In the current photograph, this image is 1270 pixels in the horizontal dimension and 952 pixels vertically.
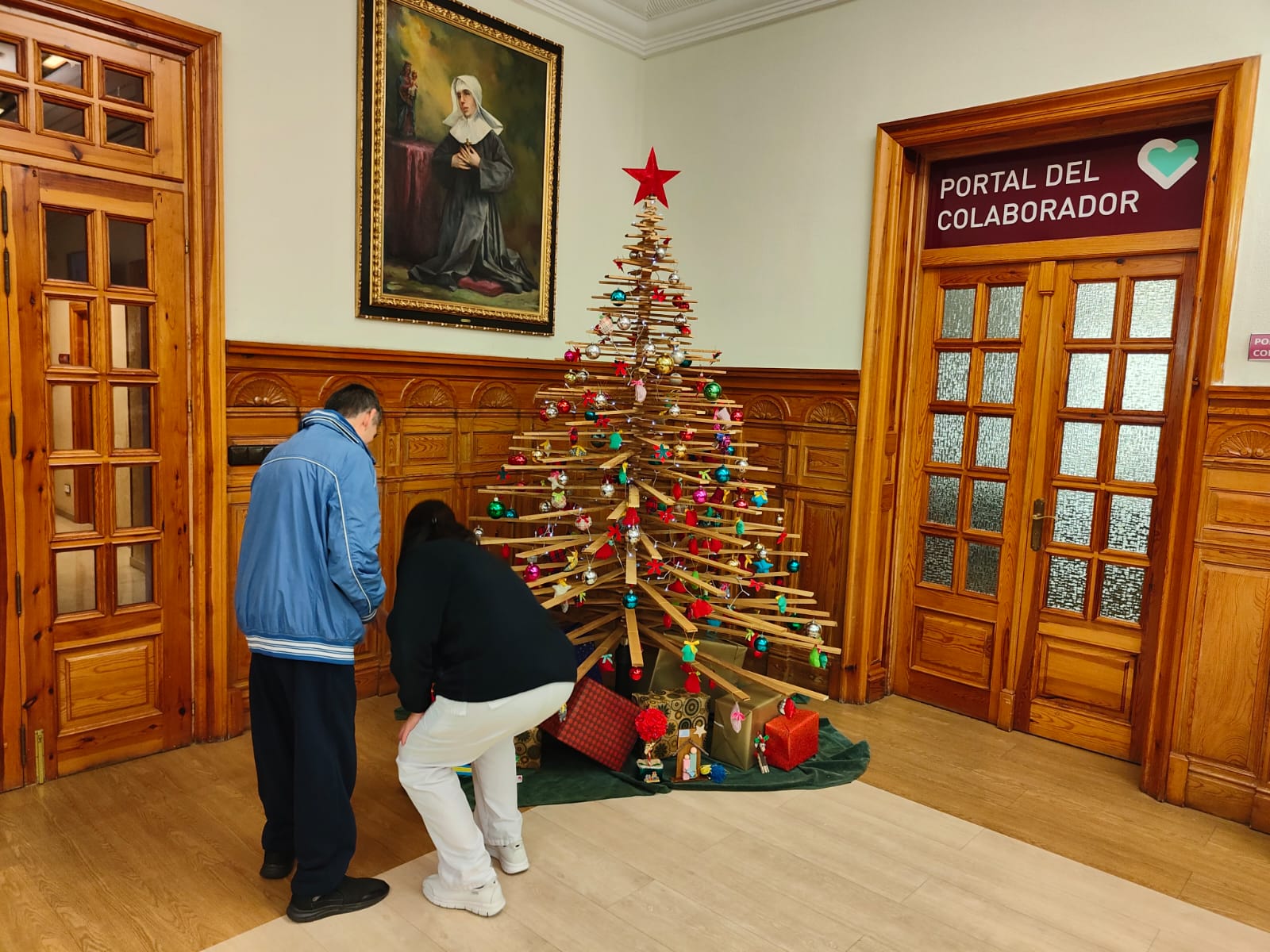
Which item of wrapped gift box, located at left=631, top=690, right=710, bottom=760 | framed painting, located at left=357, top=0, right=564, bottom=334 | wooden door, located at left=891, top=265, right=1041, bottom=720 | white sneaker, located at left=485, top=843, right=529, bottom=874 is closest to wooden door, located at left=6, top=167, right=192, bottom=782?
framed painting, located at left=357, top=0, right=564, bottom=334

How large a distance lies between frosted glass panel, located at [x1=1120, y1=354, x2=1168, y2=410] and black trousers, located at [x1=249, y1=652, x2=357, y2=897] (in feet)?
12.3

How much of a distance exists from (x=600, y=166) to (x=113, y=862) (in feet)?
14.8

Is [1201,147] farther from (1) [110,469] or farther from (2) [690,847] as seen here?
(1) [110,469]

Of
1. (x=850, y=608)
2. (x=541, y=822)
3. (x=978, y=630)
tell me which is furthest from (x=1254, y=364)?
(x=541, y=822)

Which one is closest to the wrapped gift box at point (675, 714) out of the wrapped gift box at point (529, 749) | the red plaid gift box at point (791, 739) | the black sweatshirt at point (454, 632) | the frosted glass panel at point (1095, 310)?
the red plaid gift box at point (791, 739)

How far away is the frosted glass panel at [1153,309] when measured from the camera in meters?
3.95

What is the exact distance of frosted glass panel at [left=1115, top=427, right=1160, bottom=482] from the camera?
Answer: 400 cm

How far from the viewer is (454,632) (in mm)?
2588

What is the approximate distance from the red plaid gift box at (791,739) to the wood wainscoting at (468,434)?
88 centimetres

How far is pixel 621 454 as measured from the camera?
3.81m

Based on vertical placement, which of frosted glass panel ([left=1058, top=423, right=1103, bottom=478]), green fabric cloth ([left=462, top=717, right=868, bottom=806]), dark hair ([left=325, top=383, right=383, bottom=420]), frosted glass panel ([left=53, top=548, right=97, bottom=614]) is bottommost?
green fabric cloth ([left=462, top=717, right=868, bottom=806])

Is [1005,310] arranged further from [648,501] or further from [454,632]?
[454,632]

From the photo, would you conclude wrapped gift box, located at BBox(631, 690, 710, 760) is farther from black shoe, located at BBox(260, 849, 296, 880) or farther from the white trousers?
black shoe, located at BBox(260, 849, 296, 880)

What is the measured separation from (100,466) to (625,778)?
2.63m
